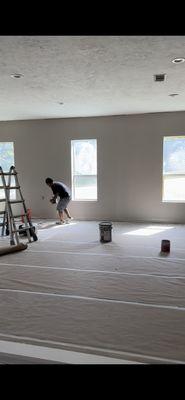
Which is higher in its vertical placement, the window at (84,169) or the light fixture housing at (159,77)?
the light fixture housing at (159,77)

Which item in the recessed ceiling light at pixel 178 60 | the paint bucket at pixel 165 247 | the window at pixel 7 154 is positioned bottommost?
the paint bucket at pixel 165 247

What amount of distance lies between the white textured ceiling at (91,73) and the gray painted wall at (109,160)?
56 centimetres

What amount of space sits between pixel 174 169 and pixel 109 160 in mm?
1561

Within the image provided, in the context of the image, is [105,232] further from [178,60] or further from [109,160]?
[178,60]

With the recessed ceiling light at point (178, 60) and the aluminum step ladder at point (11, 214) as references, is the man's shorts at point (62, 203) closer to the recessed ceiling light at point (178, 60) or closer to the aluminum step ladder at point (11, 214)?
the aluminum step ladder at point (11, 214)

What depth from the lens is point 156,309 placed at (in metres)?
2.57

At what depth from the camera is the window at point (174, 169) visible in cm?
675

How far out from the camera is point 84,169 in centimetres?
743

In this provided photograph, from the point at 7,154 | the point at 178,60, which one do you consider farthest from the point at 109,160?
the point at 178,60

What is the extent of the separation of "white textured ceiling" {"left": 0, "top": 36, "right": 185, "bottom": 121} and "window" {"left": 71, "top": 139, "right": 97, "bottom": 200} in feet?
3.76

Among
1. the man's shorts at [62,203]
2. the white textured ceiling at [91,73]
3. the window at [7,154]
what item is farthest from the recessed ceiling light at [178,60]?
the window at [7,154]

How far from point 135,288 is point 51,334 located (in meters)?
1.12

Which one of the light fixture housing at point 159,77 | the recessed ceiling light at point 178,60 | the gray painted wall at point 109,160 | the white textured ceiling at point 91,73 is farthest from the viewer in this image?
the gray painted wall at point 109,160
